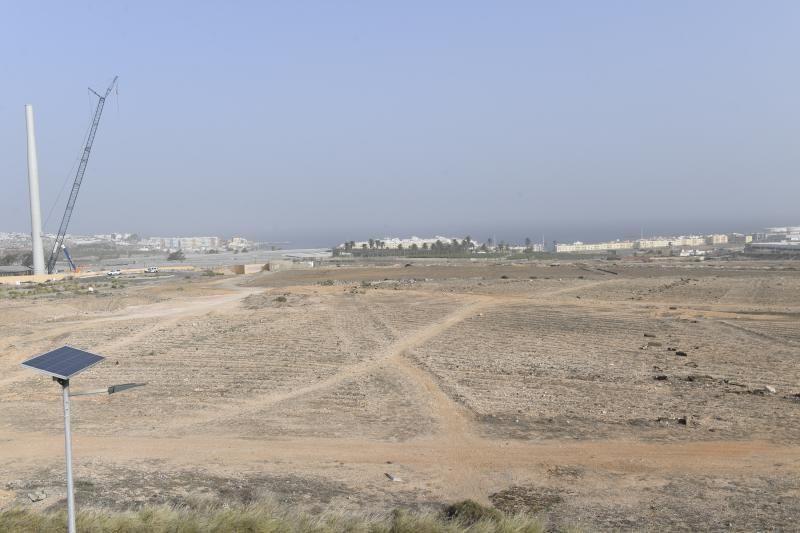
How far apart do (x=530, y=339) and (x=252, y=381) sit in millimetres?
11188

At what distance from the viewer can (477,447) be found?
43.3 ft

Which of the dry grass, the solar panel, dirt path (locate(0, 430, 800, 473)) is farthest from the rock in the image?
the solar panel

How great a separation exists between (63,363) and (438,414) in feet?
32.9

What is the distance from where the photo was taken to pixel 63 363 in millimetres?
6891

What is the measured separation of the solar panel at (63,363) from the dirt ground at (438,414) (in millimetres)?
4461

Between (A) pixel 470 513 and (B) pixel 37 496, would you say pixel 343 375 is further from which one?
(A) pixel 470 513

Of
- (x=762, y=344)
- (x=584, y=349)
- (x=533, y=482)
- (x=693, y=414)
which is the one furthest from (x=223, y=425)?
(x=762, y=344)

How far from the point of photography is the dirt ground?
10984 mm

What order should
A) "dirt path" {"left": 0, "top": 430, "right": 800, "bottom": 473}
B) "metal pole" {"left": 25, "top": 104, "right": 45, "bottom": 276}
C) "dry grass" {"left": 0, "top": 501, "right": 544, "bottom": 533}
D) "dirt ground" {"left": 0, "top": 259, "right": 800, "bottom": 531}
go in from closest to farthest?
"dry grass" {"left": 0, "top": 501, "right": 544, "bottom": 533}, "dirt ground" {"left": 0, "top": 259, "right": 800, "bottom": 531}, "dirt path" {"left": 0, "top": 430, "right": 800, "bottom": 473}, "metal pole" {"left": 25, "top": 104, "right": 45, "bottom": 276}

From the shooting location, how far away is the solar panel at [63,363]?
6562 mm

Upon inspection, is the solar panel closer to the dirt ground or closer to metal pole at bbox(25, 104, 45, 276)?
the dirt ground

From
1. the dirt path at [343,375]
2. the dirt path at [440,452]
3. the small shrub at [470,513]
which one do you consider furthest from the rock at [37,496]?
the small shrub at [470,513]

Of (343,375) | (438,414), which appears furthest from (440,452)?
(343,375)

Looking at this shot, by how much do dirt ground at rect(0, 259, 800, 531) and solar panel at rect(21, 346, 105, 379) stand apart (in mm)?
4461
